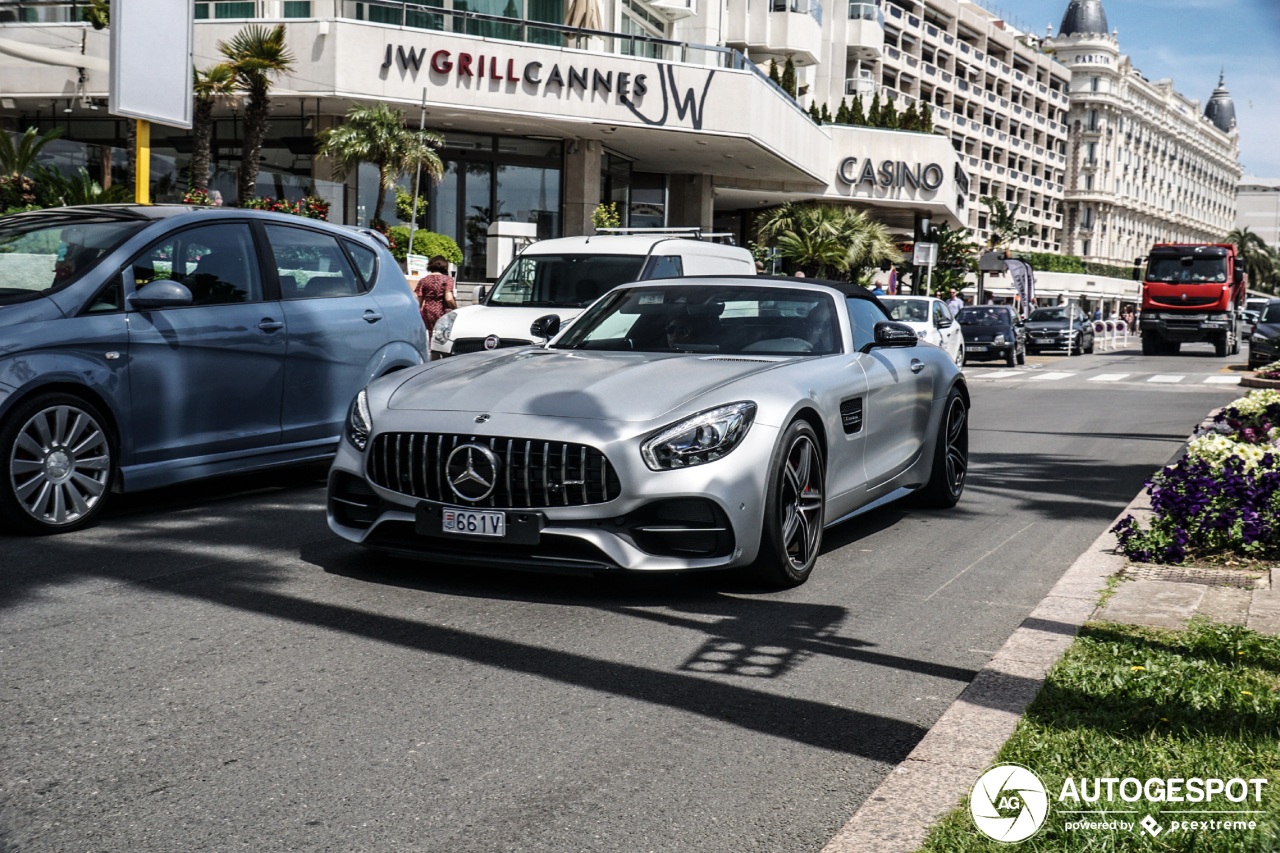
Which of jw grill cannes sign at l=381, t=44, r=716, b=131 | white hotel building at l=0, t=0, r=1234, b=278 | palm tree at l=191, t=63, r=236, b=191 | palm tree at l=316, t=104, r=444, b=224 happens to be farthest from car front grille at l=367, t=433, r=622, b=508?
jw grill cannes sign at l=381, t=44, r=716, b=131

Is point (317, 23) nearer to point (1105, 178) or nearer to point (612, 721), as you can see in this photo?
point (612, 721)

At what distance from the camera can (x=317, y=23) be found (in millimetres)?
31812

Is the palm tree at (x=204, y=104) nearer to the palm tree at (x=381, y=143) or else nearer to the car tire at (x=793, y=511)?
the palm tree at (x=381, y=143)

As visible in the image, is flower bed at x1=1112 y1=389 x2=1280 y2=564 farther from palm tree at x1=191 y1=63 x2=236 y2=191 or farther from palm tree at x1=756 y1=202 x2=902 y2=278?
palm tree at x1=756 y1=202 x2=902 y2=278

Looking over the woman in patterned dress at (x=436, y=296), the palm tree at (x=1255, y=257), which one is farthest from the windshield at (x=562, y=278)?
the palm tree at (x=1255, y=257)

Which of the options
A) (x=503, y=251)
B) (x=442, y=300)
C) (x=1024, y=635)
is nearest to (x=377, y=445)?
(x=1024, y=635)

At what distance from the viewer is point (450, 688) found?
4.39 meters

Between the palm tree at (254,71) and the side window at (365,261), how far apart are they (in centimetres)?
2200

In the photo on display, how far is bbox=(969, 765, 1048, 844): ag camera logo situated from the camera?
3160 mm

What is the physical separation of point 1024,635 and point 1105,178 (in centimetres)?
13386

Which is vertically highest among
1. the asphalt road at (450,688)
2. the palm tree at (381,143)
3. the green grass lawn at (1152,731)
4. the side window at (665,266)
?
the palm tree at (381,143)

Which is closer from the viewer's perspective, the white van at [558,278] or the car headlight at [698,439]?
the car headlight at [698,439]

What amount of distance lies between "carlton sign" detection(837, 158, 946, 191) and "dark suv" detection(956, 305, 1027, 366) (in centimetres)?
1949

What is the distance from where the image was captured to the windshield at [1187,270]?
4162cm
